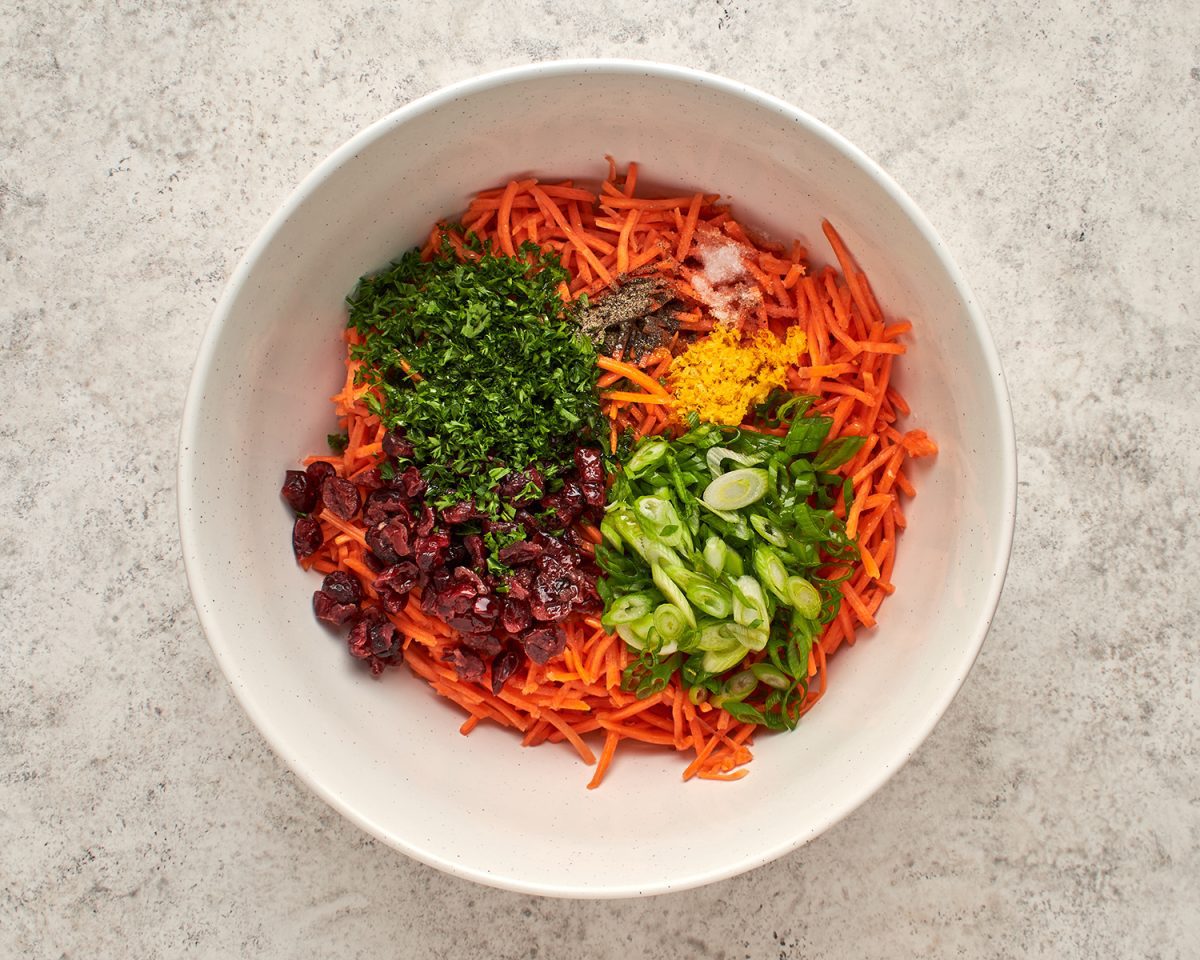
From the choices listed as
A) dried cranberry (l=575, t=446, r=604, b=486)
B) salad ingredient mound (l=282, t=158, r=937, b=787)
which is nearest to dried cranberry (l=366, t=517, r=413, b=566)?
salad ingredient mound (l=282, t=158, r=937, b=787)

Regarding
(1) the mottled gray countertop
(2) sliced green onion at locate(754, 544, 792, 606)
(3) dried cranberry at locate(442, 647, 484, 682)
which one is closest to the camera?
(2) sliced green onion at locate(754, 544, 792, 606)

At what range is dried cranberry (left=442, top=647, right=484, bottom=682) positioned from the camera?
2.40 m

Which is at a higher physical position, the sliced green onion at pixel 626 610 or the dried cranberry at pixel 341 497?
the dried cranberry at pixel 341 497

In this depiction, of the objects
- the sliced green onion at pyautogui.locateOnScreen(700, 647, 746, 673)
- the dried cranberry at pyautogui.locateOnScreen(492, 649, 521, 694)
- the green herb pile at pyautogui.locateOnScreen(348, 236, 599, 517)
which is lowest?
the dried cranberry at pyautogui.locateOnScreen(492, 649, 521, 694)

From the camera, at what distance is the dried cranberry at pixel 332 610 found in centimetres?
244

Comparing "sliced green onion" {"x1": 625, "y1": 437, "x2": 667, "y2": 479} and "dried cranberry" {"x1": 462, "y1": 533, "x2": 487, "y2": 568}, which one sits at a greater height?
"sliced green onion" {"x1": 625, "y1": 437, "x2": 667, "y2": 479}

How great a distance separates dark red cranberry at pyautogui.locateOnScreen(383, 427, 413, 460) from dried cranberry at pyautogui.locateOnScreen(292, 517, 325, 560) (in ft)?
1.01

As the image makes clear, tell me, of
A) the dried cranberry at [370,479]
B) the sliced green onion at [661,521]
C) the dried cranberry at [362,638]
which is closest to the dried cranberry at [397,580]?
the dried cranberry at [362,638]

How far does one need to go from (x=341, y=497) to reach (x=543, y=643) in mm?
633

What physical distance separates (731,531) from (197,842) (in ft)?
5.87

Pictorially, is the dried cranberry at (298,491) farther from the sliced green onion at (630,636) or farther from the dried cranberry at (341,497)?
the sliced green onion at (630,636)

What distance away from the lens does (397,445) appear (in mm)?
2346

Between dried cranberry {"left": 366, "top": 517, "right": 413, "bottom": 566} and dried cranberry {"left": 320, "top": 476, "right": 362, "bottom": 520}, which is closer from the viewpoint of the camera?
dried cranberry {"left": 366, "top": 517, "right": 413, "bottom": 566}

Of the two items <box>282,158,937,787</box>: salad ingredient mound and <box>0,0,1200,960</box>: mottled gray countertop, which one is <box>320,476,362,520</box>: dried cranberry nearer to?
<box>282,158,937,787</box>: salad ingredient mound
